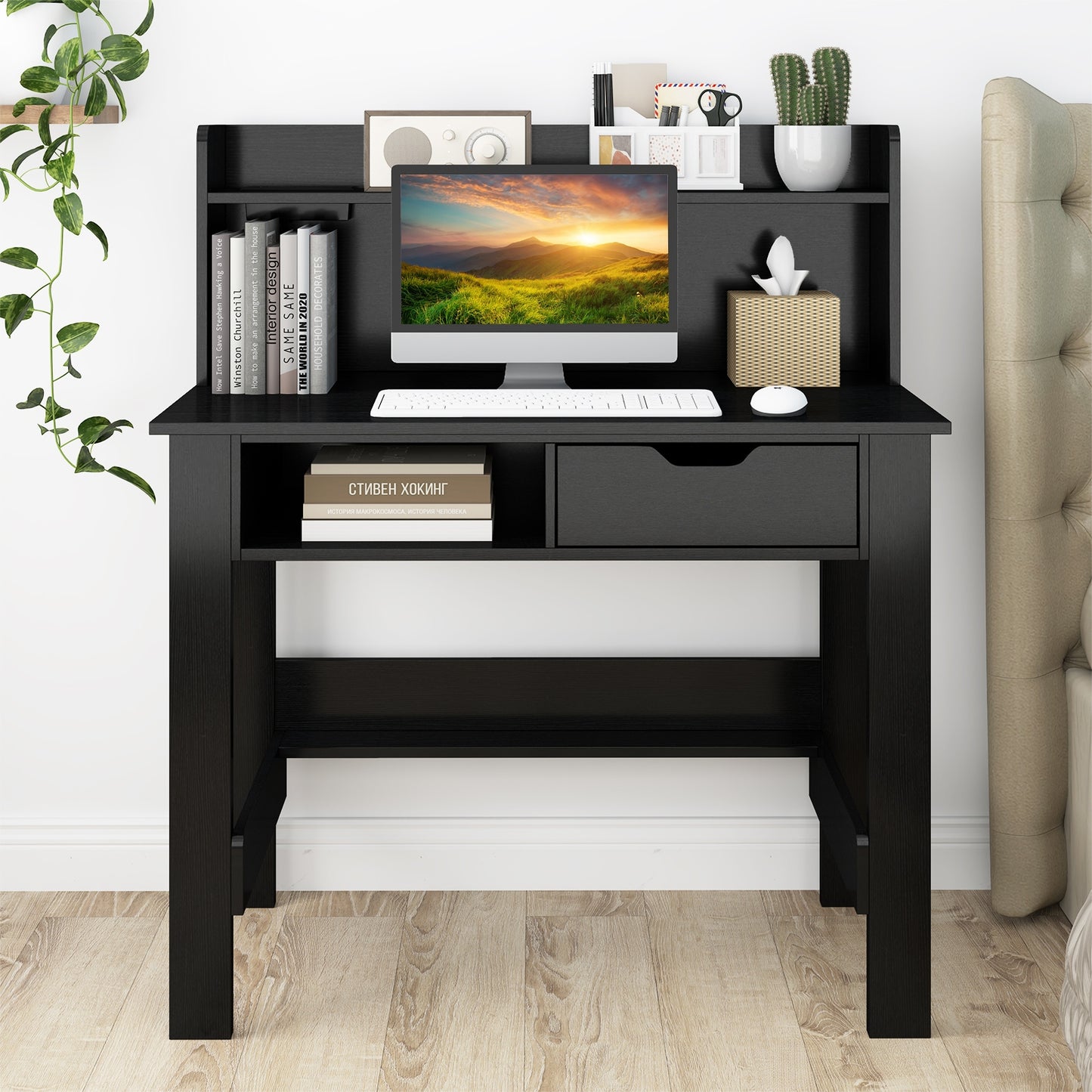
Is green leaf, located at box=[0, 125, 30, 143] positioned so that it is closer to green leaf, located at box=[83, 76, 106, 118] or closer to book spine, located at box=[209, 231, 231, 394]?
green leaf, located at box=[83, 76, 106, 118]

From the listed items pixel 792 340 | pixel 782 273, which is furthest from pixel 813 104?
pixel 792 340

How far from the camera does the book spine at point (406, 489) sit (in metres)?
1.92

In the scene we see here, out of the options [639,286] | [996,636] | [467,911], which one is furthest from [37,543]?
[996,636]

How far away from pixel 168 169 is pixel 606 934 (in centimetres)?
157

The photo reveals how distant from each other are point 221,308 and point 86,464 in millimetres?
365

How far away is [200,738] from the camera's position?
1.95 meters

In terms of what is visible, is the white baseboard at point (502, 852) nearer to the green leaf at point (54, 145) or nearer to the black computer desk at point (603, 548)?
the black computer desk at point (603, 548)

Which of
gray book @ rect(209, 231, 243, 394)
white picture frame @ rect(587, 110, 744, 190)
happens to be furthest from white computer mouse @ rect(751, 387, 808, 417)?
gray book @ rect(209, 231, 243, 394)

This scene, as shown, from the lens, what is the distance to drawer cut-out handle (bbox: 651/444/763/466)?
2.22m

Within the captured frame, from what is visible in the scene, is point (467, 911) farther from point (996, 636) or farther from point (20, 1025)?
point (996, 636)

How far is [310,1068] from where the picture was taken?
6.29ft

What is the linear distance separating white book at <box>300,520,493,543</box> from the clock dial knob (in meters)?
0.69

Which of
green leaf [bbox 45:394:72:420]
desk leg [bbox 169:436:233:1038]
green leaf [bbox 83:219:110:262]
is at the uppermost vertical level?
green leaf [bbox 83:219:110:262]

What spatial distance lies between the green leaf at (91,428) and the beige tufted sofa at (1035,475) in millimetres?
1522
